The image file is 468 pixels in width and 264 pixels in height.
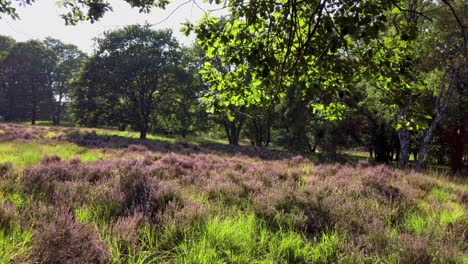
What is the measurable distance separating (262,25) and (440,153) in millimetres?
32024

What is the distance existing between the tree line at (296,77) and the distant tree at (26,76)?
225mm

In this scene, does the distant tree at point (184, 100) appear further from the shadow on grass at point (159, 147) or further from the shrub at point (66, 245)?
the shrub at point (66, 245)

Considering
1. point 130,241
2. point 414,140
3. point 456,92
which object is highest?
point 456,92

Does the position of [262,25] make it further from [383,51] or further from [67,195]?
[67,195]

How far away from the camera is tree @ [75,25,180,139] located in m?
32.2

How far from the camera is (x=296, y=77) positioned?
262 cm

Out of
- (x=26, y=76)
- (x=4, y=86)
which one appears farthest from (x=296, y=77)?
(x=4, y=86)

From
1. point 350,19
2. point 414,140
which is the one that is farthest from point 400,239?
point 414,140

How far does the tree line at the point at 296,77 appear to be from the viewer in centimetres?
265

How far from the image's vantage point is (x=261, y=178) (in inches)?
305

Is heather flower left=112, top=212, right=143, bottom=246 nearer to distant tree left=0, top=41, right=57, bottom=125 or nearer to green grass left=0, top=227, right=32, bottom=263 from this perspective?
green grass left=0, top=227, right=32, bottom=263

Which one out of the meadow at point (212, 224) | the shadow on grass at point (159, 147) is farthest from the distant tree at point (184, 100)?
the meadow at point (212, 224)

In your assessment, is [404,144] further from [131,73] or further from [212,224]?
[131,73]

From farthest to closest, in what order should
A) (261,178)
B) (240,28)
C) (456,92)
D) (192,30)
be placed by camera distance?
(456,92), (261,178), (192,30), (240,28)
